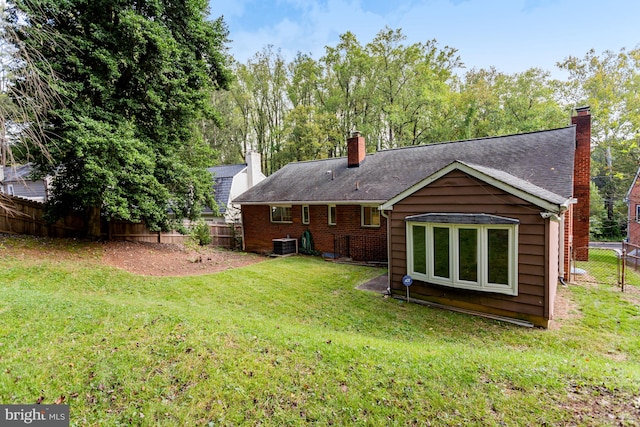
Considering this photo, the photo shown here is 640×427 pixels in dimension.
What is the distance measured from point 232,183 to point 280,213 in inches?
275

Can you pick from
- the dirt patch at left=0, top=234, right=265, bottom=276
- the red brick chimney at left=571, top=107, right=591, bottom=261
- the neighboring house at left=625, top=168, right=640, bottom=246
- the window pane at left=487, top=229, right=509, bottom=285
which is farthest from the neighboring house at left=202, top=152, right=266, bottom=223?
the neighboring house at left=625, top=168, right=640, bottom=246

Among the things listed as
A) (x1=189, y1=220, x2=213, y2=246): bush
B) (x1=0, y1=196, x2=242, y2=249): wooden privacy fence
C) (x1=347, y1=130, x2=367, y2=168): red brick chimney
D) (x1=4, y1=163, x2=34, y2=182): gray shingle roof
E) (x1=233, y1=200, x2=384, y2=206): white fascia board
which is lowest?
(x1=189, y1=220, x2=213, y2=246): bush

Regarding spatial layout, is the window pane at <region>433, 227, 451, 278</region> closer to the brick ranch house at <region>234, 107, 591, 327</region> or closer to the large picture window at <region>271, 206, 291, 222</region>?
the brick ranch house at <region>234, 107, 591, 327</region>

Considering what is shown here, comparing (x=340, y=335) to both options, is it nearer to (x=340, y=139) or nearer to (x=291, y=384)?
(x=291, y=384)

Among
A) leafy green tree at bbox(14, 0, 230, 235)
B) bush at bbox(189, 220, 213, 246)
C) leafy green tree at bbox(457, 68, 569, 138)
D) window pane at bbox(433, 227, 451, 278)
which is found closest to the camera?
window pane at bbox(433, 227, 451, 278)

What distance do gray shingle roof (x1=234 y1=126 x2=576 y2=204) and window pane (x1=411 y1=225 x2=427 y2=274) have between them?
9.56 ft

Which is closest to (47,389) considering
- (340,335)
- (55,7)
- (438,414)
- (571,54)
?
(340,335)

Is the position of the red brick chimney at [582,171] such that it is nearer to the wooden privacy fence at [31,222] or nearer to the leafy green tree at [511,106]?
the leafy green tree at [511,106]

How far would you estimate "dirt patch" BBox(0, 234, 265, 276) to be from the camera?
31.1 ft

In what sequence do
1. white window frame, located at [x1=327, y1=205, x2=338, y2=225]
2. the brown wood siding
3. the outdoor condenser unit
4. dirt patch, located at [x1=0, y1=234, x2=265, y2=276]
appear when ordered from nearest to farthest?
the brown wood siding → dirt patch, located at [x1=0, y1=234, x2=265, y2=276] → white window frame, located at [x1=327, y1=205, x2=338, y2=225] → the outdoor condenser unit

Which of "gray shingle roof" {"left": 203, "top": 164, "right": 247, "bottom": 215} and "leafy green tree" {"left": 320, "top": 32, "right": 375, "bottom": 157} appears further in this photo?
"leafy green tree" {"left": 320, "top": 32, "right": 375, "bottom": 157}

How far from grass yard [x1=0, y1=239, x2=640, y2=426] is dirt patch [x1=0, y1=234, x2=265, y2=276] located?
7.99 feet

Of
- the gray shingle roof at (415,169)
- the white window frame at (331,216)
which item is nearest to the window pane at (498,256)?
the gray shingle roof at (415,169)

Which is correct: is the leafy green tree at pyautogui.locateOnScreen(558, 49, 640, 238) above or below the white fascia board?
above
